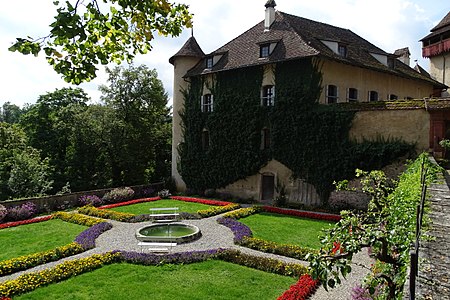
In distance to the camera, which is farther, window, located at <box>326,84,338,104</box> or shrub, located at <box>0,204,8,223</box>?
window, located at <box>326,84,338,104</box>

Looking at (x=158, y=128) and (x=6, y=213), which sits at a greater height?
(x=158, y=128)

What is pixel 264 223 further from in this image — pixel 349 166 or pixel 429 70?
pixel 429 70

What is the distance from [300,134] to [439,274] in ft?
64.7

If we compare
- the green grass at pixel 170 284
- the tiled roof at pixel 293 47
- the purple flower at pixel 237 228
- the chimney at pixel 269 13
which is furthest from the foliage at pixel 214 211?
the chimney at pixel 269 13

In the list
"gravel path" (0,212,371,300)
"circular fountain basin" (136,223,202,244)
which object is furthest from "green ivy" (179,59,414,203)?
"circular fountain basin" (136,223,202,244)

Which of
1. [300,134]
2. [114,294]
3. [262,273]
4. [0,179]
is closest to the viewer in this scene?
[114,294]

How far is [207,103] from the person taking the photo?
91.4ft

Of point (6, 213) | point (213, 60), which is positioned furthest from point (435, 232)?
point (213, 60)

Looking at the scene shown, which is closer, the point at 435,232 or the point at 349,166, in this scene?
the point at 435,232

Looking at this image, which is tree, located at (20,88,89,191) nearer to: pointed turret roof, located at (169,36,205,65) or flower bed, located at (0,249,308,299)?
pointed turret roof, located at (169,36,205,65)

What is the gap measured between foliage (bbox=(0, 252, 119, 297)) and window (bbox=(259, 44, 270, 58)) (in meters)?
17.9

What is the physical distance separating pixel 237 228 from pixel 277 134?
9.24 meters

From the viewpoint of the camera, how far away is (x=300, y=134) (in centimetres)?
2219

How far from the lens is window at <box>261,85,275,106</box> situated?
943 inches
